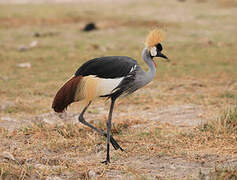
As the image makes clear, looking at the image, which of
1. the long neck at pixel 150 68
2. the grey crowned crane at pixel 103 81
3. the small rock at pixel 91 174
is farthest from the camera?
the long neck at pixel 150 68

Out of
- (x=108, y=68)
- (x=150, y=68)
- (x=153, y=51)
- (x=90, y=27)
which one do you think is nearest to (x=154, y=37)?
(x=153, y=51)

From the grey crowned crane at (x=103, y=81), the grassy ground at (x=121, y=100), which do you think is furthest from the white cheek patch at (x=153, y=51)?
the grassy ground at (x=121, y=100)

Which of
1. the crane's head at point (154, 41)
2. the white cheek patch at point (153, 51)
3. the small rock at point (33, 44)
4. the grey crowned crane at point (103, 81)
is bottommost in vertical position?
the small rock at point (33, 44)

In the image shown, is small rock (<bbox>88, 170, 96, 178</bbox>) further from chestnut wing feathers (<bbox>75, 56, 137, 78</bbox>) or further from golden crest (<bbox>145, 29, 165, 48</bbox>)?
golden crest (<bbox>145, 29, 165, 48</bbox>)

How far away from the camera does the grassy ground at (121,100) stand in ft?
15.3

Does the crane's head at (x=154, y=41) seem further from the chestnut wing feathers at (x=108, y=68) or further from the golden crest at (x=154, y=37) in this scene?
the chestnut wing feathers at (x=108, y=68)

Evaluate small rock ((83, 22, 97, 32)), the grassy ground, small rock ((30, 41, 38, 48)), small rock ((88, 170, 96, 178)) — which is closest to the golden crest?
the grassy ground

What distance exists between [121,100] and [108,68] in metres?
3.41

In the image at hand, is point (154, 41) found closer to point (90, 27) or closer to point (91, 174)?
point (91, 174)

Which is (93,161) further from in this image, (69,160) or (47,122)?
(47,122)

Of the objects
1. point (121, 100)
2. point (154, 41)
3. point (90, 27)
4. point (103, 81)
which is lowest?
point (90, 27)

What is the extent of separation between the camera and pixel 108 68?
468 cm

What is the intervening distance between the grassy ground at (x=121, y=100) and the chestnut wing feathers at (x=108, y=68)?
35.6 inches

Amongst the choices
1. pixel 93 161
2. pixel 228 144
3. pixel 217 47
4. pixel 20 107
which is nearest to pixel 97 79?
pixel 93 161
